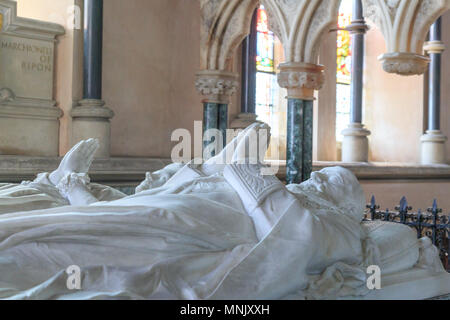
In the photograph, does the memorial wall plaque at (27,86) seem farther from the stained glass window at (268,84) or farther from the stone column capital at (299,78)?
the stained glass window at (268,84)

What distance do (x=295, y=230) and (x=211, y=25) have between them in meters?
5.29

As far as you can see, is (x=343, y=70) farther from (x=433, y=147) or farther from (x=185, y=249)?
(x=185, y=249)

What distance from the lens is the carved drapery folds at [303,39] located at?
266 inches

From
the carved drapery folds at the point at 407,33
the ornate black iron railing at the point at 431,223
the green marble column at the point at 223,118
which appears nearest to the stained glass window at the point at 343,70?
the green marble column at the point at 223,118

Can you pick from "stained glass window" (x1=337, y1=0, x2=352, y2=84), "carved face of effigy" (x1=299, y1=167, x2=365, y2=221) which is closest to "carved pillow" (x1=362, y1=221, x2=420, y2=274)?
"carved face of effigy" (x1=299, y1=167, x2=365, y2=221)

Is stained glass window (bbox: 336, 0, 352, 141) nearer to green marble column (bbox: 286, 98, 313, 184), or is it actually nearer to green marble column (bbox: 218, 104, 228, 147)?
green marble column (bbox: 218, 104, 228, 147)

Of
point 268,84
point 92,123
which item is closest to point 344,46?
point 268,84

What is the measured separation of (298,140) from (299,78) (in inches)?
27.3

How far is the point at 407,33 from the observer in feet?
19.0

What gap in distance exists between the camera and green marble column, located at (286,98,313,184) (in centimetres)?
693
